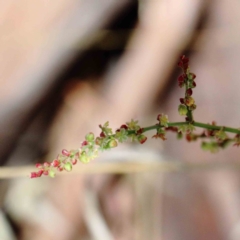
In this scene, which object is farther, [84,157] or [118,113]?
[118,113]

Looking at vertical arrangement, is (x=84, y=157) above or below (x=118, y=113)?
below

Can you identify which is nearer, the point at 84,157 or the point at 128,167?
the point at 84,157

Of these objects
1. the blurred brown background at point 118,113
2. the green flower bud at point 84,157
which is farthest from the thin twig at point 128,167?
the green flower bud at point 84,157

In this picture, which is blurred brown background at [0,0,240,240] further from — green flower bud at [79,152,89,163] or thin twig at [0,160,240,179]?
green flower bud at [79,152,89,163]

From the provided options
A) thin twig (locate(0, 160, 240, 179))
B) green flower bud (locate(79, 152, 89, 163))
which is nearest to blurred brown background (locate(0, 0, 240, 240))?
thin twig (locate(0, 160, 240, 179))

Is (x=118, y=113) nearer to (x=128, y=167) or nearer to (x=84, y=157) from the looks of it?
(x=128, y=167)

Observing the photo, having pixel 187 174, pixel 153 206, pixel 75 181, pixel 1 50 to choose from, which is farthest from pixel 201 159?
pixel 1 50

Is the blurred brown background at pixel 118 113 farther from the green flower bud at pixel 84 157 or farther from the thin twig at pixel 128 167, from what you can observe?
the green flower bud at pixel 84 157

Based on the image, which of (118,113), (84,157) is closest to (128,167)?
(118,113)
